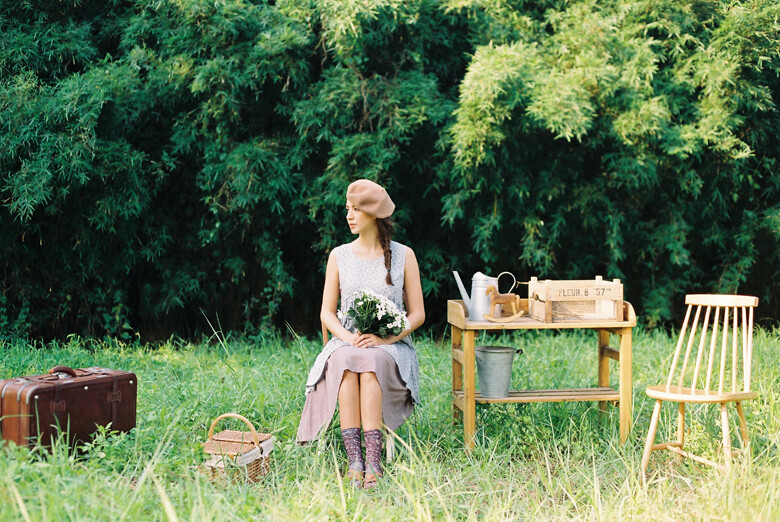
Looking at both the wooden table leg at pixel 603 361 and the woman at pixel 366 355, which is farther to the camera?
the wooden table leg at pixel 603 361

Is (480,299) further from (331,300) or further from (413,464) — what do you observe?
(413,464)

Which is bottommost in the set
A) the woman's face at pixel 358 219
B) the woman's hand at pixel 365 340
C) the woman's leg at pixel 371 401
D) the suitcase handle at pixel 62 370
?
the woman's leg at pixel 371 401

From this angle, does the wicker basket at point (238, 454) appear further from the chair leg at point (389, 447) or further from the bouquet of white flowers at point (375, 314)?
the bouquet of white flowers at point (375, 314)

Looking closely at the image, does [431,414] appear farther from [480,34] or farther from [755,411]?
[480,34]

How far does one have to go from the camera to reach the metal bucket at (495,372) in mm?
3723

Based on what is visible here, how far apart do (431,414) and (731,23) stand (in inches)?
173

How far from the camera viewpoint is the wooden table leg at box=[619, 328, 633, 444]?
3.75 meters

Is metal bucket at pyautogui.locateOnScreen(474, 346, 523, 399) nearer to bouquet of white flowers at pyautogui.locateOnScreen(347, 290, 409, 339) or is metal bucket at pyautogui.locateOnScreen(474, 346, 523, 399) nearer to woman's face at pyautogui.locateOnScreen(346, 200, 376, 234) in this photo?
bouquet of white flowers at pyautogui.locateOnScreen(347, 290, 409, 339)

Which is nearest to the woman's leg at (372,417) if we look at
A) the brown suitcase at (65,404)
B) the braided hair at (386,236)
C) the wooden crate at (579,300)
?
the braided hair at (386,236)

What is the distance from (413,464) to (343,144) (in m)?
3.40

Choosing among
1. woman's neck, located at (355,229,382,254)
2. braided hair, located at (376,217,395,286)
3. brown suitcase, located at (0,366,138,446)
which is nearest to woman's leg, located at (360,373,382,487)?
braided hair, located at (376,217,395,286)

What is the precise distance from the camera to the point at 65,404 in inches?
123

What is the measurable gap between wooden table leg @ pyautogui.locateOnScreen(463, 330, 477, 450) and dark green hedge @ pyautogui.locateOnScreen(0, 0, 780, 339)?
7.87 ft

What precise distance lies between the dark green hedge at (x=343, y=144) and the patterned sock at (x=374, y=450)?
2.91 metres
